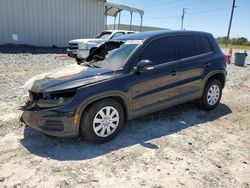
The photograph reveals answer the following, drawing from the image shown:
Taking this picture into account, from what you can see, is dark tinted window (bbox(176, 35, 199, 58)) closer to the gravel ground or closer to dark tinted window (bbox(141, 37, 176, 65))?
dark tinted window (bbox(141, 37, 176, 65))

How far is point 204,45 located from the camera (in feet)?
17.9

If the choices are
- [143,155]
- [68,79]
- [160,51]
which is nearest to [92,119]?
[68,79]

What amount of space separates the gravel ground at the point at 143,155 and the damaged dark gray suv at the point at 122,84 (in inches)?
13.8

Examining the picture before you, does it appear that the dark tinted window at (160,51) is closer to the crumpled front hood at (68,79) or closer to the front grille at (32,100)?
the crumpled front hood at (68,79)

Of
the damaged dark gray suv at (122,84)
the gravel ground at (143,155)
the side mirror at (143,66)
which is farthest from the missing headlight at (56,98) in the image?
the side mirror at (143,66)

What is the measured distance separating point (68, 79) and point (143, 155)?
5.38ft

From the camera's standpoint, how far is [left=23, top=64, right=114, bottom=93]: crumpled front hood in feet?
12.2

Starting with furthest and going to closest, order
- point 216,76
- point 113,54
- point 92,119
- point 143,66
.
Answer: point 216,76
point 113,54
point 143,66
point 92,119

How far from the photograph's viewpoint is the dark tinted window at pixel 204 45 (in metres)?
5.37

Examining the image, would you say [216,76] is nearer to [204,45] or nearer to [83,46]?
[204,45]

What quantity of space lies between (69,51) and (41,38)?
5.29 meters

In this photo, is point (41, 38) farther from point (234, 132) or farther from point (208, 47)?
point (234, 132)

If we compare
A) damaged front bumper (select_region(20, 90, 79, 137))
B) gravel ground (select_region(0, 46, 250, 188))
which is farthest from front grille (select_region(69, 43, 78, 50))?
damaged front bumper (select_region(20, 90, 79, 137))

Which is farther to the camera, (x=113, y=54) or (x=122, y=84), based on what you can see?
(x=113, y=54)
